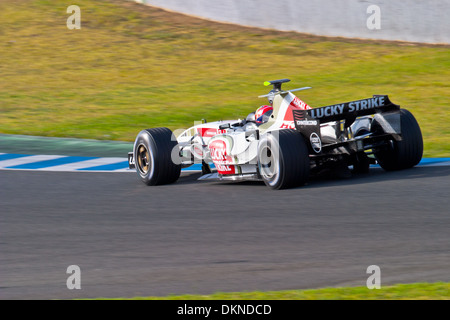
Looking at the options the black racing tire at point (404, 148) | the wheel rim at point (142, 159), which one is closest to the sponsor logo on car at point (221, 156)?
the wheel rim at point (142, 159)

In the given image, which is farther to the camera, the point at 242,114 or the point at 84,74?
the point at 84,74

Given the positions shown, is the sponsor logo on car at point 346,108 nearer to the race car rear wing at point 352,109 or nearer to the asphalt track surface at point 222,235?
the race car rear wing at point 352,109

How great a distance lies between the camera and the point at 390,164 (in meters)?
9.64

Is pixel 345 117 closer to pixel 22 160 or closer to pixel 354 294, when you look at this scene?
pixel 354 294

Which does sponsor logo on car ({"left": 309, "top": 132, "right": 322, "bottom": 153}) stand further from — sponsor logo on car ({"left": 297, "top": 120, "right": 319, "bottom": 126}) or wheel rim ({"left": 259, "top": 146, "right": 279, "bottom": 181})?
wheel rim ({"left": 259, "top": 146, "right": 279, "bottom": 181})

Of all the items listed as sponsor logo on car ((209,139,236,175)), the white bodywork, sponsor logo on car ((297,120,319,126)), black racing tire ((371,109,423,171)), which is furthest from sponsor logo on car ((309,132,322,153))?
sponsor logo on car ((209,139,236,175))

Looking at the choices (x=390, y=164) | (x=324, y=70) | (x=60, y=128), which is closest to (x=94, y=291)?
(x=390, y=164)

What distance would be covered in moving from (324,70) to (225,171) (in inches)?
440

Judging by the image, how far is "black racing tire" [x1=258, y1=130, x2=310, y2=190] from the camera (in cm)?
844

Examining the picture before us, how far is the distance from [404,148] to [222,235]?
3421mm

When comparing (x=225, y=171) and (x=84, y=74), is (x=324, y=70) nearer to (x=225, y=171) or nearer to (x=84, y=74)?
(x=84, y=74)

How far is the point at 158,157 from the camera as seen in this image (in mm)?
9805

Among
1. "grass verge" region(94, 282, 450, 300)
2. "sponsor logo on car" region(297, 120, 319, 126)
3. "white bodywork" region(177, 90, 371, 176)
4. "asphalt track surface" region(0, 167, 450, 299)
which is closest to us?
"grass verge" region(94, 282, 450, 300)
